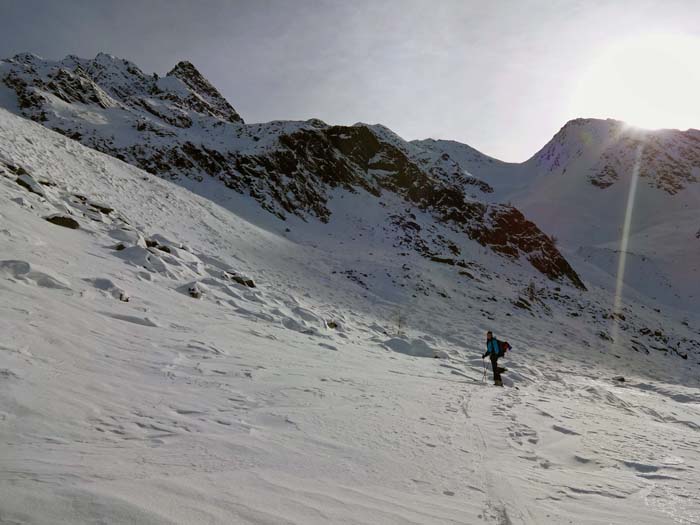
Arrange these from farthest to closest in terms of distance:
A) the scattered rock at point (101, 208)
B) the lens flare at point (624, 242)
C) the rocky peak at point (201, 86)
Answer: the rocky peak at point (201, 86), the lens flare at point (624, 242), the scattered rock at point (101, 208)

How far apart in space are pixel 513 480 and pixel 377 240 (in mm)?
32889

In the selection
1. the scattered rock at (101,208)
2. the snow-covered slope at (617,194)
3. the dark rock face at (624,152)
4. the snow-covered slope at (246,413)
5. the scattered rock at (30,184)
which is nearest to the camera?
the snow-covered slope at (246,413)

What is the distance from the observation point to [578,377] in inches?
581

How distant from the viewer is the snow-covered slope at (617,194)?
58.4m

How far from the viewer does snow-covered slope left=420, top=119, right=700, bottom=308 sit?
58375 millimetres

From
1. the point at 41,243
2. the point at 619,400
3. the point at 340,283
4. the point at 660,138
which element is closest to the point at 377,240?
the point at 340,283

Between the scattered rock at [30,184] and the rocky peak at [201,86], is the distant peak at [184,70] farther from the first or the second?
the scattered rock at [30,184]

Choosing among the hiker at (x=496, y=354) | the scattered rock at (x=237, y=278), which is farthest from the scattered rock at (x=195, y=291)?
the hiker at (x=496, y=354)

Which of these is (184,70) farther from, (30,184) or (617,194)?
(617,194)

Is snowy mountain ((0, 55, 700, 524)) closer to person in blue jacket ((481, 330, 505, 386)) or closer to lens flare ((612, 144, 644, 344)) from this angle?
person in blue jacket ((481, 330, 505, 386))

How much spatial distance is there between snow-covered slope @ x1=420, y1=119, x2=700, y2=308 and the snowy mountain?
1598 inches

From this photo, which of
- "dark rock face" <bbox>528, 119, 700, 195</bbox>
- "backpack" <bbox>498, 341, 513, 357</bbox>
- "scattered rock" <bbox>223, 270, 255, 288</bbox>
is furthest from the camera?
"dark rock face" <bbox>528, 119, 700, 195</bbox>

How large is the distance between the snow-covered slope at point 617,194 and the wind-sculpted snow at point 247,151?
53.3 ft

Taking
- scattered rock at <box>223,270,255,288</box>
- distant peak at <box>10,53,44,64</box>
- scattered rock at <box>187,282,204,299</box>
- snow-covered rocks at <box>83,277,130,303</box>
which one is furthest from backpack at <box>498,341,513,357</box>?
distant peak at <box>10,53,44,64</box>
